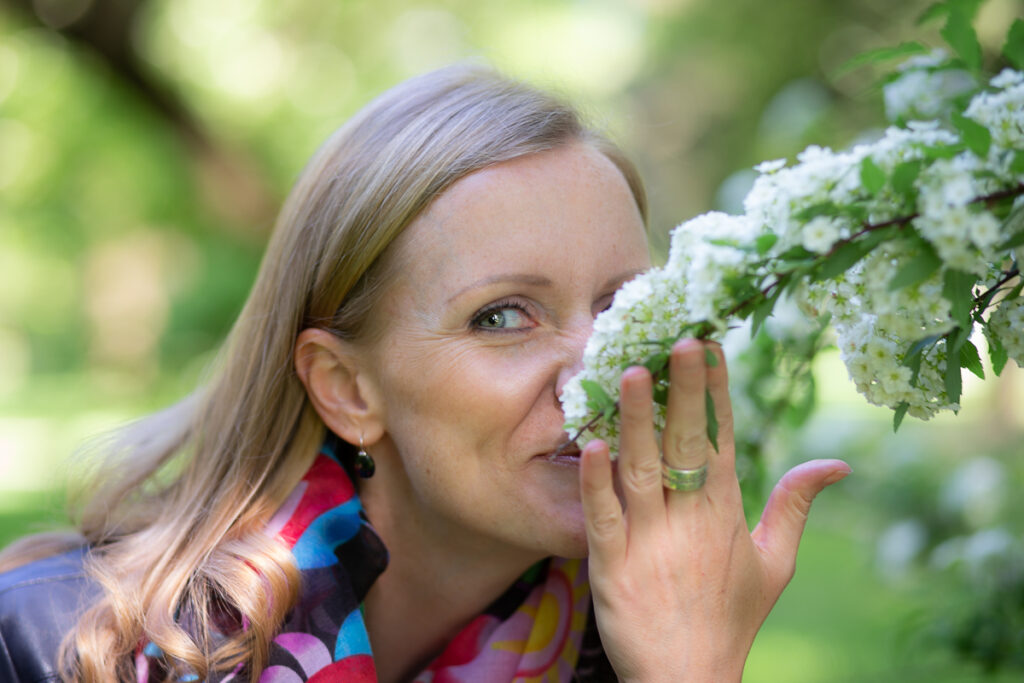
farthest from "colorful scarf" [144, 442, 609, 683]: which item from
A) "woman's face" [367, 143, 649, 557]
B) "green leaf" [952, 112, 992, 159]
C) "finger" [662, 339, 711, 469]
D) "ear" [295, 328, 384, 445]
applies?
"green leaf" [952, 112, 992, 159]

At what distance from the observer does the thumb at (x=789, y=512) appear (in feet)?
5.91

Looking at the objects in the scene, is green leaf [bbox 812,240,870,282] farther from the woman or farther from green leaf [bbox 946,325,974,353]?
the woman

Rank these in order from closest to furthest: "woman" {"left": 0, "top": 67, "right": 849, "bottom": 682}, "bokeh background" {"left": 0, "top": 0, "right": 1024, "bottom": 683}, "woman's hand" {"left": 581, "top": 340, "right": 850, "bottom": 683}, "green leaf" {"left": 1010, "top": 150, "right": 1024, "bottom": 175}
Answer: "green leaf" {"left": 1010, "top": 150, "right": 1024, "bottom": 175}, "woman's hand" {"left": 581, "top": 340, "right": 850, "bottom": 683}, "woman" {"left": 0, "top": 67, "right": 849, "bottom": 682}, "bokeh background" {"left": 0, "top": 0, "right": 1024, "bottom": 683}

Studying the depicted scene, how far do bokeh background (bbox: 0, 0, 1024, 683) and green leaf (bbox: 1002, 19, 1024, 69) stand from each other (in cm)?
42

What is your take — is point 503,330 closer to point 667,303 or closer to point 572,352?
point 572,352

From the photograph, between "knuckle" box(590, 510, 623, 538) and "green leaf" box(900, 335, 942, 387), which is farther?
"knuckle" box(590, 510, 623, 538)

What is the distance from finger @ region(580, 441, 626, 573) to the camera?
5.07ft

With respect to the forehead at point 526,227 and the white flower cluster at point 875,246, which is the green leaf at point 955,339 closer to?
the white flower cluster at point 875,246

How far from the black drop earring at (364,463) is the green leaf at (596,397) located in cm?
102

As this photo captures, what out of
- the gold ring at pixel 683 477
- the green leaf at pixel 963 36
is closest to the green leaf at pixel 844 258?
the green leaf at pixel 963 36

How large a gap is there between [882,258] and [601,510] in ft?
2.18

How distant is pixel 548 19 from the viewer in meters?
12.3

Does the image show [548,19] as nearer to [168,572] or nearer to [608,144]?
[608,144]

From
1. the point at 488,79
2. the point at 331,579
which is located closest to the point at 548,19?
the point at 488,79
